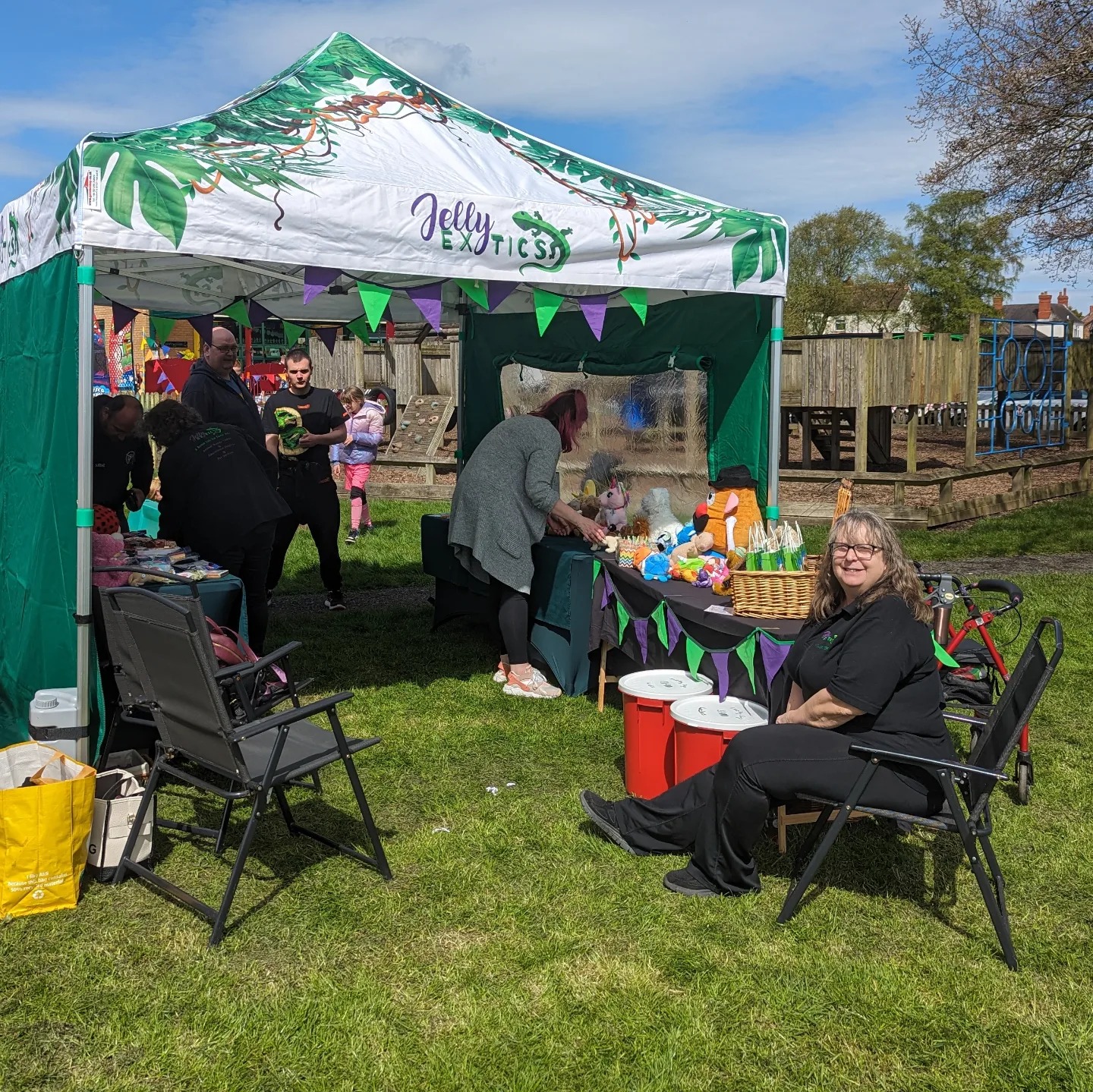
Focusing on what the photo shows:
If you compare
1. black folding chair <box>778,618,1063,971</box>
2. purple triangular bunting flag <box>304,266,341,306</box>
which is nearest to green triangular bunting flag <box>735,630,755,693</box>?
black folding chair <box>778,618,1063,971</box>

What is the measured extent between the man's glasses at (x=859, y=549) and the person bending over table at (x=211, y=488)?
3162mm

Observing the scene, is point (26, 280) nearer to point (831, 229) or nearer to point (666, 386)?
point (666, 386)

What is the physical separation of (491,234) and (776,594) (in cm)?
208

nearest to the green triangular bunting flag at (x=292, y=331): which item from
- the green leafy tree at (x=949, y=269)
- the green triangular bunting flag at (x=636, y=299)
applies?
the green triangular bunting flag at (x=636, y=299)

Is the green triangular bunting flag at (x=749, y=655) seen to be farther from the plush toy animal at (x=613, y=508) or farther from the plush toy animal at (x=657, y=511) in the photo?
the plush toy animal at (x=613, y=508)

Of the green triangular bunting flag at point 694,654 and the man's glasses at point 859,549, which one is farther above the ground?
the man's glasses at point 859,549

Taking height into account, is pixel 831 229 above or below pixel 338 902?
above

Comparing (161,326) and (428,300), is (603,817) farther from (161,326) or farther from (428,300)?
(161,326)

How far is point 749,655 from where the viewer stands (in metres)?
4.46

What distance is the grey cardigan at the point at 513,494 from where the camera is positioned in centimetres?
612

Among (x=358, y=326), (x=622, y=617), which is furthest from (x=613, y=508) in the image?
(x=358, y=326)

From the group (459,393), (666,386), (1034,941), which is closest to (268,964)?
(1034,941)

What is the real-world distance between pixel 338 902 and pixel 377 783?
115 centimetres

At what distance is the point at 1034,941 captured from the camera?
3.47 metres
